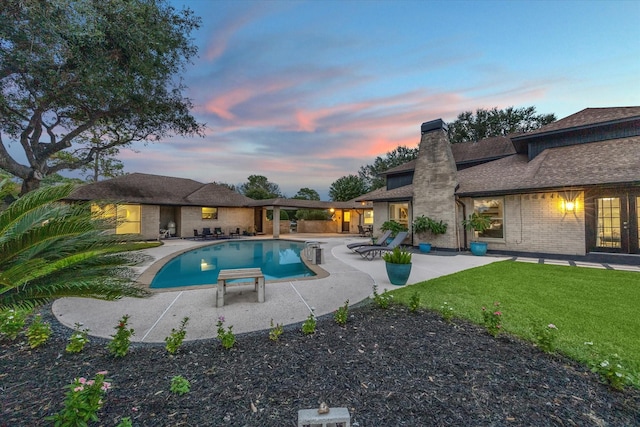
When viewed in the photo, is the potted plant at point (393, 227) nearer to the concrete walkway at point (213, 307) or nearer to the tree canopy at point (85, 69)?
the concrete walkway at point (213, 307)

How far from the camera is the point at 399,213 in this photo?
1545 centimetres

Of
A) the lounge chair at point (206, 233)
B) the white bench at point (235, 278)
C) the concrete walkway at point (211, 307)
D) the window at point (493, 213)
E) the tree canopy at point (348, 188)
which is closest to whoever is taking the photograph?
the concrete walkway at point (211, 307)

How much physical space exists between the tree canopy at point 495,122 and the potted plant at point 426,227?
28.6 m

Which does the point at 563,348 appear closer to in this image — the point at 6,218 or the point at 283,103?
the point at 6,218

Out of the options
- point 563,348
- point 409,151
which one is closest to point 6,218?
point 563,348

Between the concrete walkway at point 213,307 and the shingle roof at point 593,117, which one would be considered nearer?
the concrete walkway at point 213,307

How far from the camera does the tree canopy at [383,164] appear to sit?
41719mm

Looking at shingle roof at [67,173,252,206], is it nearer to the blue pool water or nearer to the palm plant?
the blue pool water

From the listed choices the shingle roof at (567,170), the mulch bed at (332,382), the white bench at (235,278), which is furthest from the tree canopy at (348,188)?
the mulch bed at (332,382)

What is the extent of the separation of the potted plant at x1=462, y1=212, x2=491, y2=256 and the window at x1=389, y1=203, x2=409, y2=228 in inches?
140

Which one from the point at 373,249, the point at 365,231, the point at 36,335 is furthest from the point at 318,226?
the point at 36,335

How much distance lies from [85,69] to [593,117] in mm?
21299

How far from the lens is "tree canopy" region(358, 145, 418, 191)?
41.7 meters

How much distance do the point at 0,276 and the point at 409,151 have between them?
45169 mm
